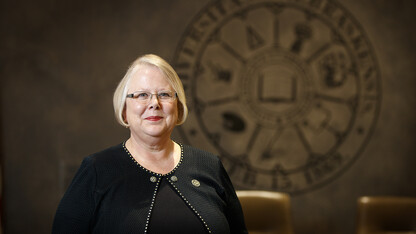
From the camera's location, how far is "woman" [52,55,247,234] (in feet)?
4.40

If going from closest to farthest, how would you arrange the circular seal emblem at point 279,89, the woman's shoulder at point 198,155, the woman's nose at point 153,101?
the woman's nose at point 153,101, the woman's shoulder at point 198,155, the circular seal emblem at point 279,89

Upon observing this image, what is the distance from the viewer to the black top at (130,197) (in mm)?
1333

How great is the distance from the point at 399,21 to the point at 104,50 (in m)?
2.27

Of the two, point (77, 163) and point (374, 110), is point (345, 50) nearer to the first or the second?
point (374, 110)

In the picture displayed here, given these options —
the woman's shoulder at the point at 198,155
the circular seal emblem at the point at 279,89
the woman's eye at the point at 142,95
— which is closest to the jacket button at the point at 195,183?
the woman's shoulder at the point at 198,155

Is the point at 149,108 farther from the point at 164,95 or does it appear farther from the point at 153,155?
the point at 153,155

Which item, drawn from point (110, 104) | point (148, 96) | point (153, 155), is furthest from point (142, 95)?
point (110, 104)

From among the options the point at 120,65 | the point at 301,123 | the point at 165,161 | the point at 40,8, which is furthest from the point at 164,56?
the point at 165,161

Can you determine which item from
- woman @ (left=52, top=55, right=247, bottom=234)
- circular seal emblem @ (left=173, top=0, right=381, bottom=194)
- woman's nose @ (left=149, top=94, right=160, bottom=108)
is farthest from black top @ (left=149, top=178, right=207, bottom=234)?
circular seal emblem @ (left=173, top=0, right=381, bottom=194)

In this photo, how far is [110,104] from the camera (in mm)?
2967

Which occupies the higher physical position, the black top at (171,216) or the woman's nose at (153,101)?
the woman's nose at (153,101)

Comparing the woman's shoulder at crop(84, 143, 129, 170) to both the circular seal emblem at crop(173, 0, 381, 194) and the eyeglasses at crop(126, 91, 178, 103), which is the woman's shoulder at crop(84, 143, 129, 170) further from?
the circular seal emblem at crop(173, 0, 381, 194)

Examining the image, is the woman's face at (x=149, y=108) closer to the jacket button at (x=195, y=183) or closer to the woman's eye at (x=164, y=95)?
the woman's eye at (x=164, y=95)

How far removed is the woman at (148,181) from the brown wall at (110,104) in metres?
1.51
